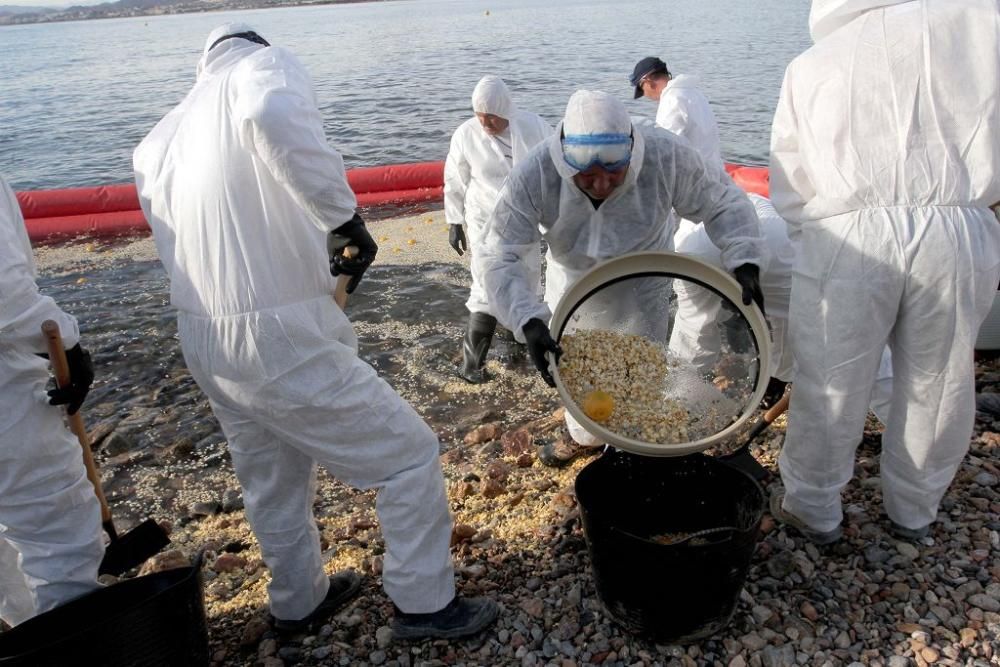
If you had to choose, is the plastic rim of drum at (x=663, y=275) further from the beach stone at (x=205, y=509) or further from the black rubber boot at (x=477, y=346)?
the black rubber boot at (x=477, y=346)

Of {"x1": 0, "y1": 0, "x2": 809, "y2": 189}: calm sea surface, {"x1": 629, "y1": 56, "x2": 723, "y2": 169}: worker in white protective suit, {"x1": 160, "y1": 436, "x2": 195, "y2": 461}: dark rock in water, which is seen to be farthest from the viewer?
{"x1": 0, "y1": 0, "x2": 809, "y2": 189}: calm sea surface

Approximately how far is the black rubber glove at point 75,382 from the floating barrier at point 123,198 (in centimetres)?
705

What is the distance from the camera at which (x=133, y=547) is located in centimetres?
270

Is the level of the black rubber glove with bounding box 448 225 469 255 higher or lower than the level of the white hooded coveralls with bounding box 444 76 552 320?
lower

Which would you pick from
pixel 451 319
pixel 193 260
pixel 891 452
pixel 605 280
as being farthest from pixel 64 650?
pixel 451 319

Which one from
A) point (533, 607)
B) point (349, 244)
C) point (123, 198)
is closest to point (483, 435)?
point (533, 607)

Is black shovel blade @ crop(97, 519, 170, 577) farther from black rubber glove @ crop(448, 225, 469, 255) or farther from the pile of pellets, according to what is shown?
black rubber glove @ crop(448, 225, 469, 255)

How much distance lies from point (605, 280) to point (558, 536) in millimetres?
1001

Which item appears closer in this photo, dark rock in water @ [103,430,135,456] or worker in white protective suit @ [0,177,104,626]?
worker in white protective suit @ [0,177,104,626]

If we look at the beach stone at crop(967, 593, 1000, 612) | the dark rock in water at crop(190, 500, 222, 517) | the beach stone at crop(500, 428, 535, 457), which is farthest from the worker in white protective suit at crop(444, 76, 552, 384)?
the beach stone at crop(967, 593, 1000, 612)

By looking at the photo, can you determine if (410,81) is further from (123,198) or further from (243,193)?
(243,193)

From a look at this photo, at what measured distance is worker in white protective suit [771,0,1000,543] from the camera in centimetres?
237

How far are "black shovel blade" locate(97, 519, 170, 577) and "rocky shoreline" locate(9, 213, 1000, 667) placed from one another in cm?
37

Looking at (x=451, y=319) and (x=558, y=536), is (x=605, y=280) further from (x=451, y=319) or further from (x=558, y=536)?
(x=451, y=319)
